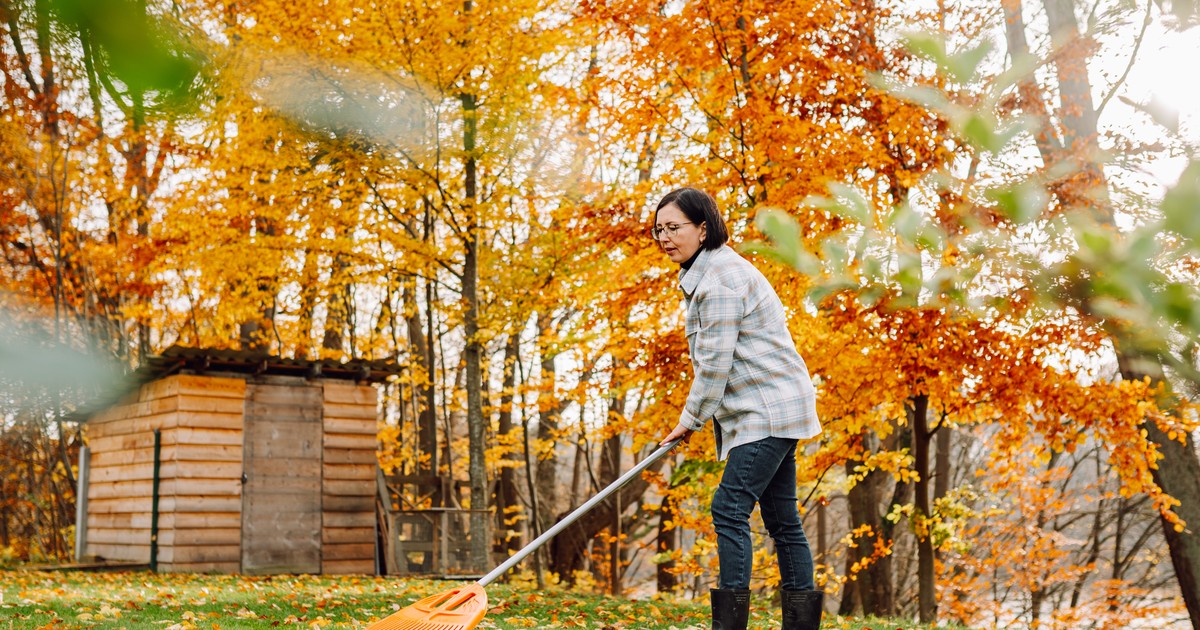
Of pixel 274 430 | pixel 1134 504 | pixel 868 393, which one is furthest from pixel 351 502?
pixel 1134 504

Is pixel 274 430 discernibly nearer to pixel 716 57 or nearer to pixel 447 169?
pixel 447 169

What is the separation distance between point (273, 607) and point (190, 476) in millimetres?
5216

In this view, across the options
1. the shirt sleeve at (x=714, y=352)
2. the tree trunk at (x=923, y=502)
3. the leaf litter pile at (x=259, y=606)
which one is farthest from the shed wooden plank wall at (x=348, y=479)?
the shirt sleeve at (x=714, y=352)

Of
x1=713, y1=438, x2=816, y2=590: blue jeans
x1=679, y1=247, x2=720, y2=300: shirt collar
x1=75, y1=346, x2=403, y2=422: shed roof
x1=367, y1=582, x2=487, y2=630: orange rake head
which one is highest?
x1=75, y1=346, x2=403, y2=422: shed roof

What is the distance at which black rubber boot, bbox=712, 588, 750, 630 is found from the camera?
11.0 ft

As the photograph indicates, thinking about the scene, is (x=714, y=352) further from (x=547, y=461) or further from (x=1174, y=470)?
(x=547, y=461)

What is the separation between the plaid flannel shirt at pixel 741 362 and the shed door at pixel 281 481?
29.4 ft

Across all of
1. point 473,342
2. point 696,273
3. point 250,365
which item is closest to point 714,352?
point 696,273

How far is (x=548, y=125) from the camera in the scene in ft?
40.5

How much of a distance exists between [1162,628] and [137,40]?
17578 millimetres

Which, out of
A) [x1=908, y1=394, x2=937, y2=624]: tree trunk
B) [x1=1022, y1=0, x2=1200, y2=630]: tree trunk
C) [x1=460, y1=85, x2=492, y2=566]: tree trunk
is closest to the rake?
[x1=908, y1=394, x2=937, y2=624]: tree trunk

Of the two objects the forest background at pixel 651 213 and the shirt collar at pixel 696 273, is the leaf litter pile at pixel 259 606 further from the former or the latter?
the shirt collar at pixel 696 273

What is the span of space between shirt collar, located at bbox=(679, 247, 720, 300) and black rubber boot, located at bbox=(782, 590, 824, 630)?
42.2 inches

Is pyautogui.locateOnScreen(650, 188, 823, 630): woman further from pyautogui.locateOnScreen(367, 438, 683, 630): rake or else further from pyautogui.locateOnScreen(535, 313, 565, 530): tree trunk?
pyautogui.locateOnScreen(535, 313, 565, 530): tree trunk
